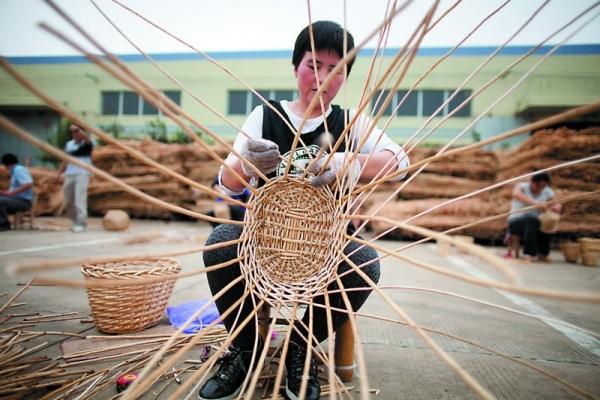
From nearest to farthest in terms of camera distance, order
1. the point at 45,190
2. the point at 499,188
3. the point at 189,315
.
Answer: the point at 189,315 → the point at 499,188 → the point at 45,190

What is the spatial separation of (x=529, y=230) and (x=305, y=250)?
Answer: 3259 mm

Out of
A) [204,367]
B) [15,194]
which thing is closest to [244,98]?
[15,194]

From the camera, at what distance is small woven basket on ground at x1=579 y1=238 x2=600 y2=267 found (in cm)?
305

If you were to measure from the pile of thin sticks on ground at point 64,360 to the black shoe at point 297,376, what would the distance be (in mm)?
214

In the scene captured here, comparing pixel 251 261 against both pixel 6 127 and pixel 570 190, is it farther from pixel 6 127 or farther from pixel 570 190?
pixel 570 190

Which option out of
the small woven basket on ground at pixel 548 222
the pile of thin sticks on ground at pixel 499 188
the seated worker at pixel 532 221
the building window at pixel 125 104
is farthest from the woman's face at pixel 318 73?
the building window at pixel 125 104

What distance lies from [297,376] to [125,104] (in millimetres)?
10546

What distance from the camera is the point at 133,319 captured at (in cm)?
113

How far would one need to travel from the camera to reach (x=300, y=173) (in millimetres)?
799

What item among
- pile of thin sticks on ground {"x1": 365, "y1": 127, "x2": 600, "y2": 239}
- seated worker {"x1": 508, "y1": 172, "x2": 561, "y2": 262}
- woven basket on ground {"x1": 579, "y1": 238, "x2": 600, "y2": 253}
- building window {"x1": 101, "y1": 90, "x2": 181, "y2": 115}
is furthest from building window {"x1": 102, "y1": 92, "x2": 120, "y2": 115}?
woven basket on ground {"x1": 579, "y1": 238, "x2": 600, "y2": 253}

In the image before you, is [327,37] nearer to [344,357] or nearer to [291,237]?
[291,237]

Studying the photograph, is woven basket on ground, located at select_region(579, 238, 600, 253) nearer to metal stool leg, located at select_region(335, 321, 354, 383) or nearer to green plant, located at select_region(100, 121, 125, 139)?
metal stool leg, located at select_region(335, 321, 354, 383)

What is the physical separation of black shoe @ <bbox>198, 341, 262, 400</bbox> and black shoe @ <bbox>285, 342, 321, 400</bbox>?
4.2 inches

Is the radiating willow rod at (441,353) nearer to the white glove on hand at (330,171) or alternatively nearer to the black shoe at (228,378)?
the white glove on hand at (330,171)
